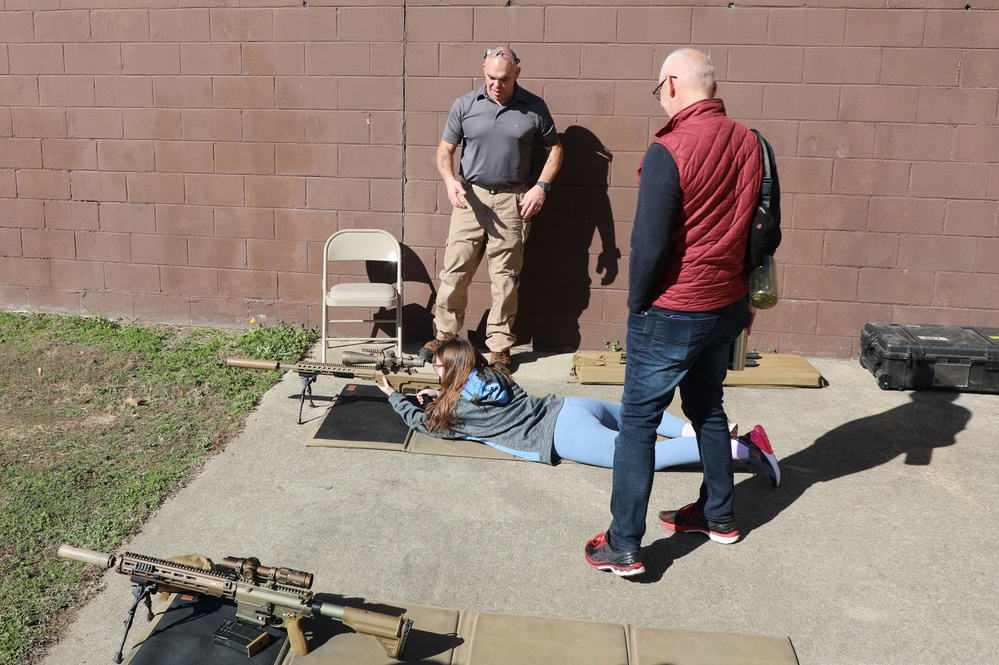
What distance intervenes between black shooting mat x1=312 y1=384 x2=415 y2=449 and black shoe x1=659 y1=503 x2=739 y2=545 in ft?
5.37

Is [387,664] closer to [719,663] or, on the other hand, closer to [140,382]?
[719,663]

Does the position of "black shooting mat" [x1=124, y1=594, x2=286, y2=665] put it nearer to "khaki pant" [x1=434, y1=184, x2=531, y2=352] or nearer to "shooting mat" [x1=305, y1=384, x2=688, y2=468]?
"shooting mat" [x1=305, y1=384, x2=688, y2=468]

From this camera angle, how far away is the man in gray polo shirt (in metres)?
6.23

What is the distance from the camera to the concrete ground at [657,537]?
143 inches

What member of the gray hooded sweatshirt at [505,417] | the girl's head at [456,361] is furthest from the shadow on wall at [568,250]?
the girl's head at [456,361]

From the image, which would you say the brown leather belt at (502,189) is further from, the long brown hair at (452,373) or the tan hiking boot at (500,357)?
the long brown hair at (452,373)

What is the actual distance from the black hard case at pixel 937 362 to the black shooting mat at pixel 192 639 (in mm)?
4464

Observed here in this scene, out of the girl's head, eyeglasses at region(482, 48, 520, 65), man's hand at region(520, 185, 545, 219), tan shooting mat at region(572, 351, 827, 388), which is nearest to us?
the girl's head

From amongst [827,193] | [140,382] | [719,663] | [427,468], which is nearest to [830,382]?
[827,193]

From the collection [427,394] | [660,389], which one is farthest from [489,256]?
[660,389]

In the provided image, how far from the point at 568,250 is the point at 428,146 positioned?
1.29 metres

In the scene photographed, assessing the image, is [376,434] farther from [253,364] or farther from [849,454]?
[849,454]

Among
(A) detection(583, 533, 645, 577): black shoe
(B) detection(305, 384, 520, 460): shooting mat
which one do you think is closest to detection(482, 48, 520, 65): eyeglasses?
(B) detection(305, 384, 520, 460): shooting mat

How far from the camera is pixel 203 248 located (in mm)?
7266
